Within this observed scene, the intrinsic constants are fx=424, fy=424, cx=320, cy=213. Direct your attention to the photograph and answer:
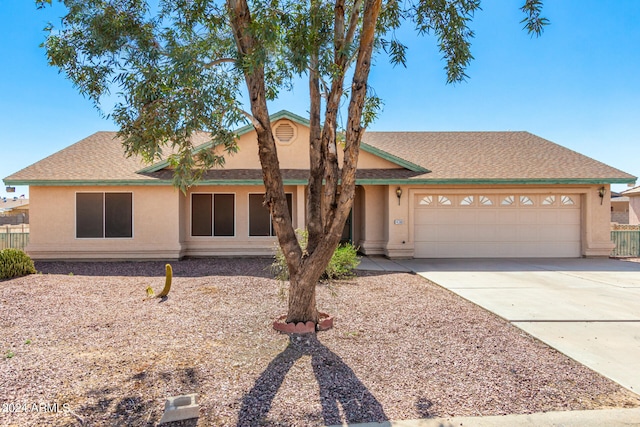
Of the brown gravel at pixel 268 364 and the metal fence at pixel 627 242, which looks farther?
the metal fence at pixel 627 242

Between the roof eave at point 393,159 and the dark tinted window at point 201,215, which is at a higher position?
the roof eave at point 393,159

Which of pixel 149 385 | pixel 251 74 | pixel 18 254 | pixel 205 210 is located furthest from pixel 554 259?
pixel 18 254

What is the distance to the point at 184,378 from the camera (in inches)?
179

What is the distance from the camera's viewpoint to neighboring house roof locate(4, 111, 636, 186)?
13.8 meters

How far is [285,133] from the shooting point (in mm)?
14695

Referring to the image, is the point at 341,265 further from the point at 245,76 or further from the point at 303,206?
the point at 245,76

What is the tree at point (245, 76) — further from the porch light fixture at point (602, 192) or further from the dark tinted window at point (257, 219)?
the porch light fixture at point (602, 192)

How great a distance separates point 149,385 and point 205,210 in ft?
36.0

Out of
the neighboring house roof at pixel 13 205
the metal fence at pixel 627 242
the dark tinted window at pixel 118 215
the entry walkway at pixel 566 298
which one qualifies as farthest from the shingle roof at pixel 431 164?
the neighboring house roof at pixel 13 205

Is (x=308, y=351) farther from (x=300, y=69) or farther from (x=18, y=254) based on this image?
(x=18, y=254)

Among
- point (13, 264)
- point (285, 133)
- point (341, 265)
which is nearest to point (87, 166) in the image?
point (13, 264)

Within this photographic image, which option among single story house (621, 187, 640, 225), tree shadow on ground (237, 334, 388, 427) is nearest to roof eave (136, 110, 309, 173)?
tree shadow on ground (237, 334, 388, 427)

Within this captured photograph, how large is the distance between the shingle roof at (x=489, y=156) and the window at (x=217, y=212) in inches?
256

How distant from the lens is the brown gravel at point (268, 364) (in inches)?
155
